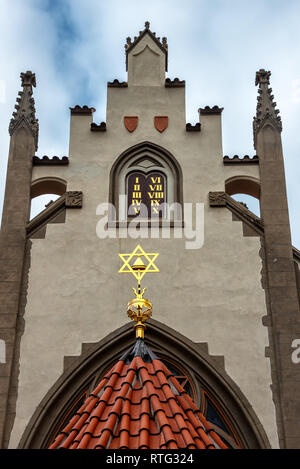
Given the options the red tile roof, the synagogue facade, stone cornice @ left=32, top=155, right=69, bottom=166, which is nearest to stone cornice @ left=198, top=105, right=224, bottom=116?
the synagogue facade

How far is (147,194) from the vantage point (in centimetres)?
1527

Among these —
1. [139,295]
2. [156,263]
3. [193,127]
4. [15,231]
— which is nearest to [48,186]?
[15,231]

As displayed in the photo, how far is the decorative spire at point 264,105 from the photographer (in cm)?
1568

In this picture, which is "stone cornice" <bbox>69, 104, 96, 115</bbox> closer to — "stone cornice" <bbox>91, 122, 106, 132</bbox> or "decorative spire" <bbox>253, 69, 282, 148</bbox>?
"stone cornice" <bbox>91, 122, 106, 132</bbox>

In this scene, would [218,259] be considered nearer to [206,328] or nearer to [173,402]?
[206,328]

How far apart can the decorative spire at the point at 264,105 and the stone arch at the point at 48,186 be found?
151 inches

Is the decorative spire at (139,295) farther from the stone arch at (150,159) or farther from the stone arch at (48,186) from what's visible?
the stone arch at (48,186)

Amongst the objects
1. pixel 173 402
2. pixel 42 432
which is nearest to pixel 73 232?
pixel 42 432

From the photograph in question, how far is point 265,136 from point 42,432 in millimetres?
6866

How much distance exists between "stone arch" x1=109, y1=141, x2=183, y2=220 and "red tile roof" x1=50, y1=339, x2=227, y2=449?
17.9 ft

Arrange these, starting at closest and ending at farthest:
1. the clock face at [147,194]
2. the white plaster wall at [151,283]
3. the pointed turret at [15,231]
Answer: the pointed turret at [15,231]
the white plaster wall at [151,283]
the clock face at [147,194]

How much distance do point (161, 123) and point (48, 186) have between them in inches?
99.0

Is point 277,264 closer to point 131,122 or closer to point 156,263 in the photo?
point 156,263

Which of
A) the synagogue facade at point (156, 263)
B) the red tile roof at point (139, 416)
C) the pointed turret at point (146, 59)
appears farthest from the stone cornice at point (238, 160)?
the red tile roof at point (139, 416)
